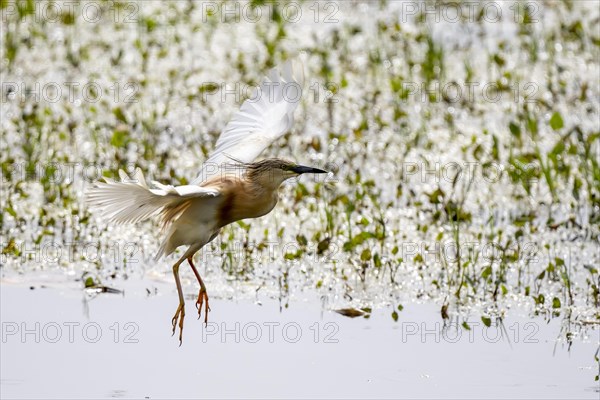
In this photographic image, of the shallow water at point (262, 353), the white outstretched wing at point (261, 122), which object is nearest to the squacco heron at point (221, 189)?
the white outstretched wing at point (261, 122)

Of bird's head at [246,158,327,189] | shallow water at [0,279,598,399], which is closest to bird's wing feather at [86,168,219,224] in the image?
bird's head at [246,158,327,189]

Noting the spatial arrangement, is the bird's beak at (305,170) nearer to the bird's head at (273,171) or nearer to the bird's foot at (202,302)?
the bird's head at (273,171)

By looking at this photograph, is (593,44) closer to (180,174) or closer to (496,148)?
(496,148)

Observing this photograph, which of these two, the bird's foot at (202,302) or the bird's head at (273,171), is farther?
the bird's foot at (202,302)

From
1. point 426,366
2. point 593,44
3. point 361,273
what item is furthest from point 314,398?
point 593,44

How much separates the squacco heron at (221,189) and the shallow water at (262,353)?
0.80 feet

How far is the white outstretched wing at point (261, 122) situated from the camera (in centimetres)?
709

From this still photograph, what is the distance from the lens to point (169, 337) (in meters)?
6.63

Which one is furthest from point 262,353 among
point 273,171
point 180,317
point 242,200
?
point 273,171

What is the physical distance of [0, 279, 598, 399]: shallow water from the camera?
5965 millimetres

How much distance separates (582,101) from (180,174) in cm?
340

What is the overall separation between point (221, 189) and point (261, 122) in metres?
0.96

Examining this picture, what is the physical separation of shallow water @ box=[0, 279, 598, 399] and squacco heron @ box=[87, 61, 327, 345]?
0.24 meters

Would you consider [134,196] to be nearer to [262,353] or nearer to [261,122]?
[262,353]
